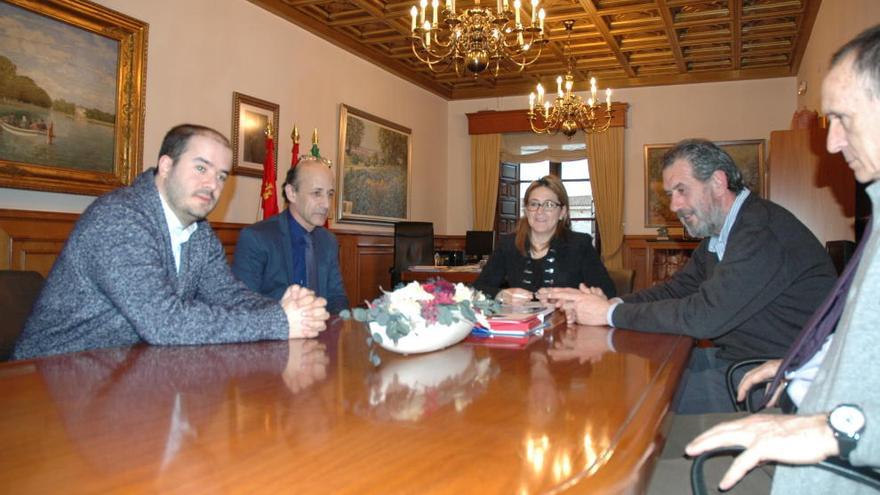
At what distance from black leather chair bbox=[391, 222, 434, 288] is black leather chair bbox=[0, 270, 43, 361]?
5.59m

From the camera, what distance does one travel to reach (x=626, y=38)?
7770 millimetres

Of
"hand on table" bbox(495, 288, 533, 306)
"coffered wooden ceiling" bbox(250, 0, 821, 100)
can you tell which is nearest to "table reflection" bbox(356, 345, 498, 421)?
"hand on table" bbox(495, 288, 533, 306)

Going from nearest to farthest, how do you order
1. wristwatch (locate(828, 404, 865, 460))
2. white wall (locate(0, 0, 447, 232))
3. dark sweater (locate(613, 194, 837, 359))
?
wristwatch (locate(828, 404, 865, 460)) → dark sweater (locate(613, 194, 837, 359)) → white wall (locate(0, 0, 447, 232))

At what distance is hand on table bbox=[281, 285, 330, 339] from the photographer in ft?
5.93

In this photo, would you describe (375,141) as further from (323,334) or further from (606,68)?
(323,334)

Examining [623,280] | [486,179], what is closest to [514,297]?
[623,280]

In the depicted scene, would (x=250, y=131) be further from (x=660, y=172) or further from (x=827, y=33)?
(x=660, y=172)

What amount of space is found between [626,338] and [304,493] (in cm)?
157

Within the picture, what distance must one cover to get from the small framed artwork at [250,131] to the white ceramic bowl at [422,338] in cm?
487

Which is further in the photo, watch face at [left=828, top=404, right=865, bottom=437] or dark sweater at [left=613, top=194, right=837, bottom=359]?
dark sweater at [left=613, top=194, right=837, bottom=359]

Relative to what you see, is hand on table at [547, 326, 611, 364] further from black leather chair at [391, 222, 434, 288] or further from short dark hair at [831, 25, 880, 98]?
black leather chair at [391, 222, 434, 288]

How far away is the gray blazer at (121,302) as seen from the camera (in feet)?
5.49

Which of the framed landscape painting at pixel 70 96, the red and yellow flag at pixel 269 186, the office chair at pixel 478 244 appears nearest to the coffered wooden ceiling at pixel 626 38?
the red and yellow flag at pixel 269 186

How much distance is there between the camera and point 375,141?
8297 mm
